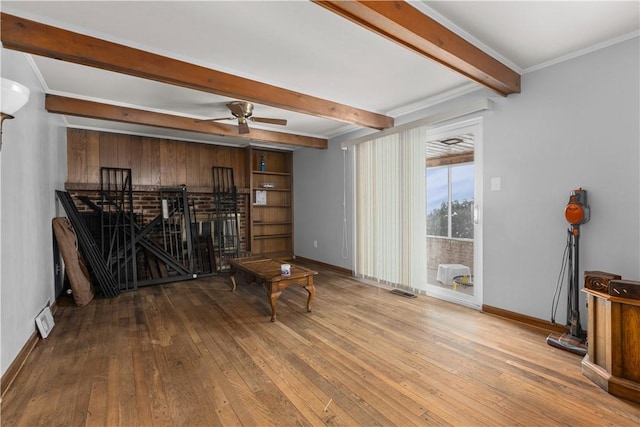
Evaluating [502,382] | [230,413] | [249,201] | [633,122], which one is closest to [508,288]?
[502,382]

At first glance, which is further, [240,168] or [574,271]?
[240,168]

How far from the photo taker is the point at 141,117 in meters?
3.96

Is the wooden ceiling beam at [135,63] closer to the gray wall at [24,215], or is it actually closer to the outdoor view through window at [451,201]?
the gray wall at [24,215]

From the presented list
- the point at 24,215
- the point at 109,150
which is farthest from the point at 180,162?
the point at 24,215

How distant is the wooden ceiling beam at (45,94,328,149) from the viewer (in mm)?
3457

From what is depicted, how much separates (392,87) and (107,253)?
15.3 feet

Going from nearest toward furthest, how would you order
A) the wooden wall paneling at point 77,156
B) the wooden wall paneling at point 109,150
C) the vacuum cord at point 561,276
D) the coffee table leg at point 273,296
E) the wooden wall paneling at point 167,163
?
the vacuum cord at point 561,276 < the coffee table leg at point 273,296 < the wooden wall paneling at point 77,156 < the wooden wall paneling at point 109,150 < the wooden wall paneling at point 167,163

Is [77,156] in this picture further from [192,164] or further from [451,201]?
[451,201]

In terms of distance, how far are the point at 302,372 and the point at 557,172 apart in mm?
2827

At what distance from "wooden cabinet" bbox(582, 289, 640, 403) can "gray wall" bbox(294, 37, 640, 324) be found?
0.67 meters

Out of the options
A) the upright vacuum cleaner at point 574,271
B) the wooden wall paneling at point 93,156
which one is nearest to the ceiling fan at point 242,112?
the wooden wall paneling at point 93,156

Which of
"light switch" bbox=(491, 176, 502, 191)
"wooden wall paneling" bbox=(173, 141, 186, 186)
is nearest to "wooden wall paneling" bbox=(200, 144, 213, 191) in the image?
"wooden wall paneling" bbox=(173, 141, 186, 186)

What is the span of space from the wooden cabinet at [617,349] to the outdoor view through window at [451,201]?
185 cm

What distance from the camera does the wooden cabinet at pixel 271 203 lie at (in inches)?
254
